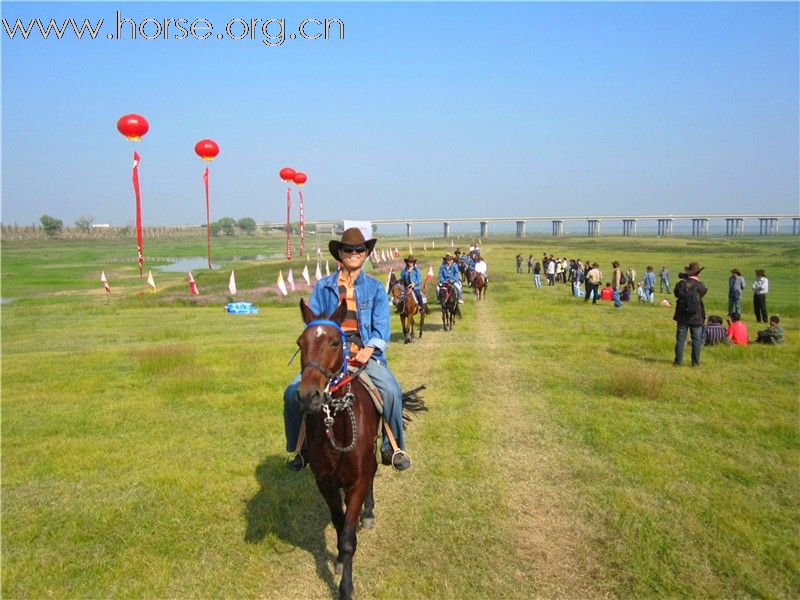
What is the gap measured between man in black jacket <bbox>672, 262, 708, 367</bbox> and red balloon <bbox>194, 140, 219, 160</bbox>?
931 inches

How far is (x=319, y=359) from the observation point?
439cm

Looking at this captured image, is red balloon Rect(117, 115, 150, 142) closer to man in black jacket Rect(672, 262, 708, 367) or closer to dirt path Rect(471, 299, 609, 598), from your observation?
dirt path Rect(471, 299, 609, 598)

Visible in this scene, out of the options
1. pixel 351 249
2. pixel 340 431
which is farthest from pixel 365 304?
pixel 340 431

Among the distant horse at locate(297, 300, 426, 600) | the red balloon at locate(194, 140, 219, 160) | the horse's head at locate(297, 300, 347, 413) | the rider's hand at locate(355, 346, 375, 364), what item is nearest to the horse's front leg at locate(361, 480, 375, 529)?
the distant horse at locate(297, 300, 426, 600)

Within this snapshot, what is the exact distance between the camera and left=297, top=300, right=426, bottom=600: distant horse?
4.52m

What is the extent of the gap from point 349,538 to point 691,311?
11604mm

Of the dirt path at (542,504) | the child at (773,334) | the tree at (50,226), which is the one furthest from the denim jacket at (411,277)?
the tree at (50,226)

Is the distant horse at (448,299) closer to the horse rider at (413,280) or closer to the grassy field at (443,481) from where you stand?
Result: the horse rider at (413,280)

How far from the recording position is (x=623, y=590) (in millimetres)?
5336

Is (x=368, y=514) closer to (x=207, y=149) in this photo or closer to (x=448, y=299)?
(x=448, y=299)

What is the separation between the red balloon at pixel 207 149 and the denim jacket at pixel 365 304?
86.1 ft

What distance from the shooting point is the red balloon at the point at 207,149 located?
95.9 ft

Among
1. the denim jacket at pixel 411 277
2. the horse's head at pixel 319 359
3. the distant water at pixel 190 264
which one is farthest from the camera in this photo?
the distant water at pixel 190 264

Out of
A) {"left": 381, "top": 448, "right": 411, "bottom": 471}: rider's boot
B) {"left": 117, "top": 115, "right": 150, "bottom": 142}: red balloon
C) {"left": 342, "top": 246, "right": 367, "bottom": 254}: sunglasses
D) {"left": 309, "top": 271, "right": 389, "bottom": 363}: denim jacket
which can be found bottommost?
{"left": 381, "top": 448, "right": 411, "bottom": 471}: rider's boot
